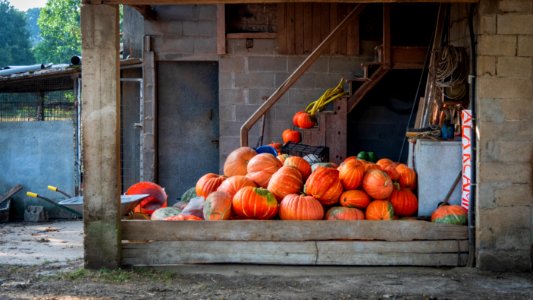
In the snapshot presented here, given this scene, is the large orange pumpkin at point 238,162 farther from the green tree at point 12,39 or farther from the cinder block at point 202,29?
the green tree at point 12,39

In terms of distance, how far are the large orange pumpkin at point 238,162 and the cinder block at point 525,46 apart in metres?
3.85

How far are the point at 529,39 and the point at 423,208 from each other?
7.75 feet

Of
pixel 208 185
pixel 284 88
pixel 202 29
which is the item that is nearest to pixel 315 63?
pixel 284 88

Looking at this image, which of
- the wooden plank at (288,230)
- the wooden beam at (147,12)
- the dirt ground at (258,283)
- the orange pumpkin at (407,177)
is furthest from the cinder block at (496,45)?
the wooden beam at (147,12)

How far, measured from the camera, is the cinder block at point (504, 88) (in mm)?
7836

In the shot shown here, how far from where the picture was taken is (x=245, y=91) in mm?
13562

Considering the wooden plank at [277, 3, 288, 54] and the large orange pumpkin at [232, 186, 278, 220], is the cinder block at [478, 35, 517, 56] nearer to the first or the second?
the large orange pumpkin at [232, 186, 278, 220]

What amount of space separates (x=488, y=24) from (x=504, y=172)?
1692 millimetres

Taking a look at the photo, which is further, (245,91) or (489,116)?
(245,91)

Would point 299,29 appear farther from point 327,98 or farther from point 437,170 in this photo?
point 437,170

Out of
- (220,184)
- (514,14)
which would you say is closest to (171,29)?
(220,184)

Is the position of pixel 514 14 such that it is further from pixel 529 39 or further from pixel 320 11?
pixel 320 11

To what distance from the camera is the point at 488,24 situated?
7820 millimetres

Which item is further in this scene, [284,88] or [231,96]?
[231,96]
